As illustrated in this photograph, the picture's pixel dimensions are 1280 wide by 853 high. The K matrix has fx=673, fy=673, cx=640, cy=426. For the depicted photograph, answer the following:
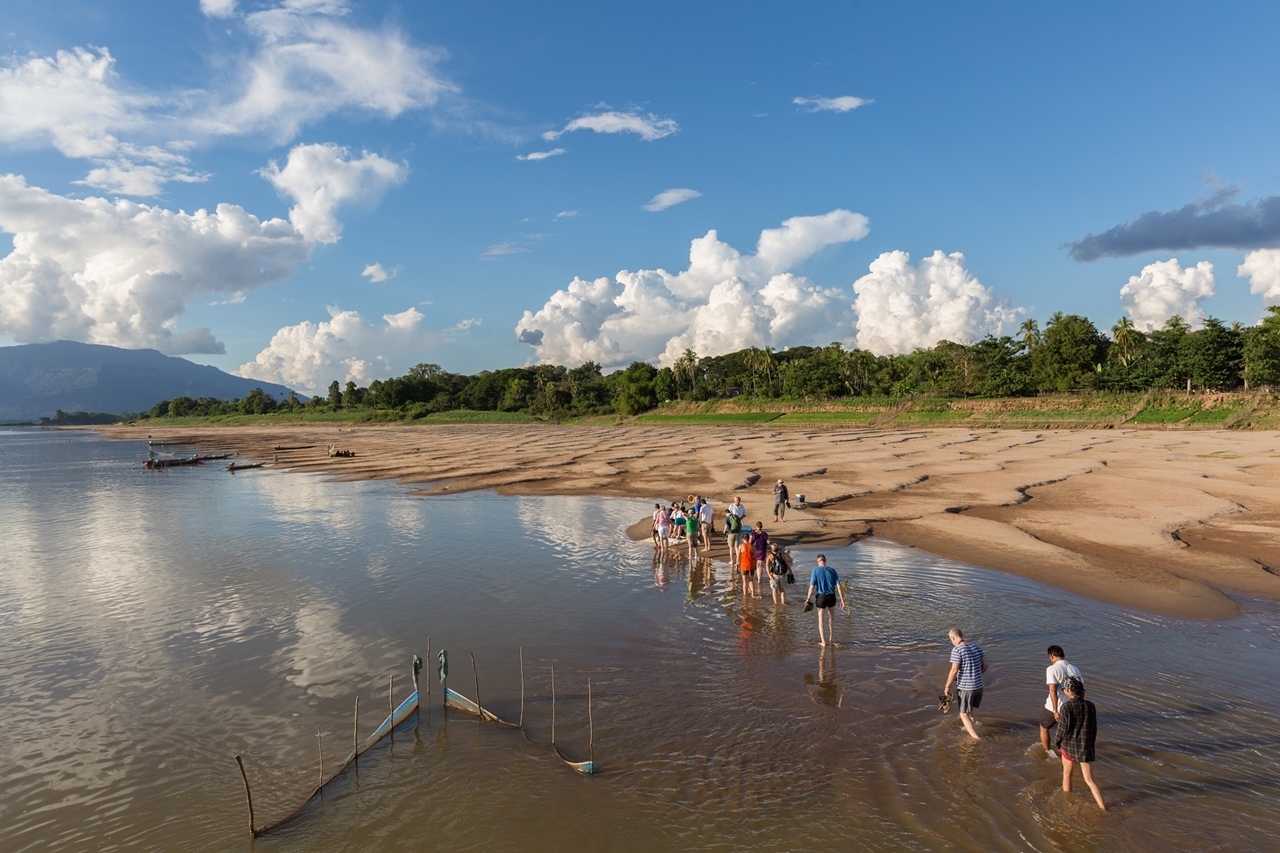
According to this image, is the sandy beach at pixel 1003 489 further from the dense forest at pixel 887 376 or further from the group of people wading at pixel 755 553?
the dense forest at pixel 887 376

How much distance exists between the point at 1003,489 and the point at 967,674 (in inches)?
1172

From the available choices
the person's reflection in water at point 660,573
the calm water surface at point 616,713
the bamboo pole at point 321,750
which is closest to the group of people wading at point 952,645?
the person's reflection in water at point 660,573

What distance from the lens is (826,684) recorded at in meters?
12.9

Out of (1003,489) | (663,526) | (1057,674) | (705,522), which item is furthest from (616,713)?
(1003,489)

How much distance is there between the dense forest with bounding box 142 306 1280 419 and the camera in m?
84.6

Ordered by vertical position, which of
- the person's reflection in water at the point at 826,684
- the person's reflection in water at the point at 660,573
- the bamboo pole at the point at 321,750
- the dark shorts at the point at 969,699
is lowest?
the person's reflection in water at the point at 826,684

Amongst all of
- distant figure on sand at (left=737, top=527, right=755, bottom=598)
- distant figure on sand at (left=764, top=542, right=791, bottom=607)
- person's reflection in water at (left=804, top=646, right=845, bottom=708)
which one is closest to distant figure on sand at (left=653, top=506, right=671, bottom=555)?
distant figure on sand at (left=737, top=527, right=755, bottom=598)

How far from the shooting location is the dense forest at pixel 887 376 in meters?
84.6

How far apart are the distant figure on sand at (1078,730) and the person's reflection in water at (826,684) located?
3732mm

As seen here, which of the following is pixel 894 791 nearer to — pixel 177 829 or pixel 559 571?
pixel 177 829

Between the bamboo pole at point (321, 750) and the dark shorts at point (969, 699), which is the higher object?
the dark shorts at point (969, 699)

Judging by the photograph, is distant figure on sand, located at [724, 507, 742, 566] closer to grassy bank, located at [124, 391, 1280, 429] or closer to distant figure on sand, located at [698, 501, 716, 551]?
distant figure on sand, located at [698, 501, 716, 551]

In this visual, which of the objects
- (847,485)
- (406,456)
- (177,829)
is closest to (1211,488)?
(847,485)

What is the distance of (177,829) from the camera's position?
8984mm
